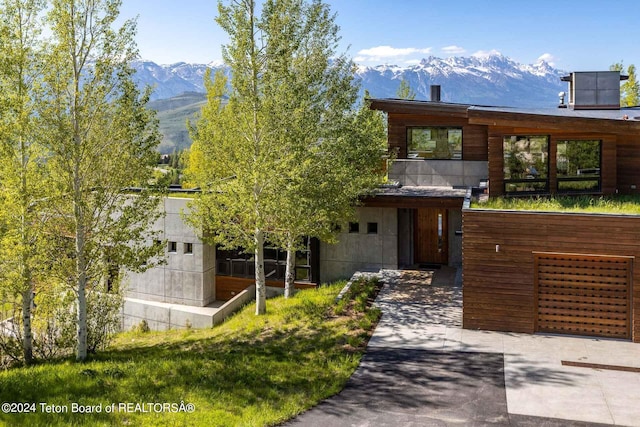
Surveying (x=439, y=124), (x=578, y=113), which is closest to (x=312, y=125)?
(x=439, y=124)

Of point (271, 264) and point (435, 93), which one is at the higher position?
point (435, 93)

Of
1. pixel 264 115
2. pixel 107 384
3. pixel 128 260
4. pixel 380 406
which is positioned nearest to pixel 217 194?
pixel 264 115

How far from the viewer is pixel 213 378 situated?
11.0m

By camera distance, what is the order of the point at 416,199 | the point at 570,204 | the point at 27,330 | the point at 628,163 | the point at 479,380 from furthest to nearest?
1. the point at 416,199
2. the point at 628,163
3. the point at 570,204
4. the point at 27,330
5. the point at 479,380

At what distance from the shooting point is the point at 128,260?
13.2m

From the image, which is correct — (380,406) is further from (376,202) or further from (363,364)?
(376,202)

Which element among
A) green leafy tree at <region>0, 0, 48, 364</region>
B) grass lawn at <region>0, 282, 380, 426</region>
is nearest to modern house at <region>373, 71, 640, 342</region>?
grass lawn at <region>0, 282, 380, 426</region>

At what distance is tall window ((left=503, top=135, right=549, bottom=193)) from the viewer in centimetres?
1694

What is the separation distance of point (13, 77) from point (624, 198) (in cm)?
1831

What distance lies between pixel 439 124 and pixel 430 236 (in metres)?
4.81

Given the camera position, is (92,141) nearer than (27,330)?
Yes

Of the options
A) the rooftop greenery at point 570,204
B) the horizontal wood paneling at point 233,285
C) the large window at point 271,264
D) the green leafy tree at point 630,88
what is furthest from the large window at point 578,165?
the green leafy tree at point 630,88

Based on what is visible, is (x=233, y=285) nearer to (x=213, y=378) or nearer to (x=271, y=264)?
(x=271, y=264)

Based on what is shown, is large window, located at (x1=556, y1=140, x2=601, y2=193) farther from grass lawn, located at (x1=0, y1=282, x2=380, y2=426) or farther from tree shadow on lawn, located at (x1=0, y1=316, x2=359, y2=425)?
tree shadow on lawn, located at (x1=0, y1=316, x2=359, y2=425)
